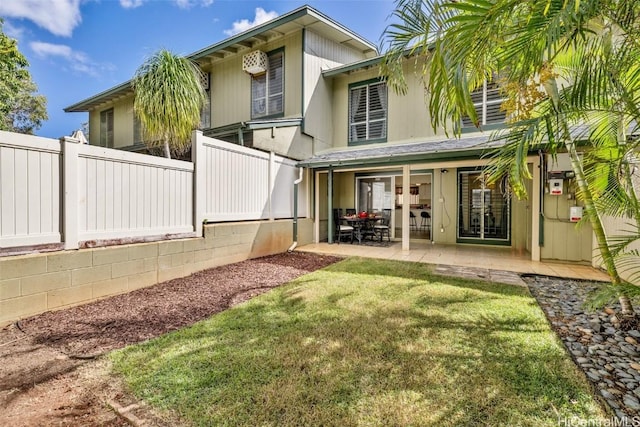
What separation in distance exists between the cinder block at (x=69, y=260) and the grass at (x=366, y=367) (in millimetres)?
1874

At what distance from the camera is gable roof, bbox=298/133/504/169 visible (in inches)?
266

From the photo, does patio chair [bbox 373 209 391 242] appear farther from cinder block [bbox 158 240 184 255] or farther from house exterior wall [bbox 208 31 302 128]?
cinder block [bbox 158 240 184 255]

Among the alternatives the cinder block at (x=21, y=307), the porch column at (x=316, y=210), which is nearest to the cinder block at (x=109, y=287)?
the cinder block at (x=21, y=307)

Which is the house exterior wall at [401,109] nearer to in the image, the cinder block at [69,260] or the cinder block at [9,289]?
the cinder block at [69,260]

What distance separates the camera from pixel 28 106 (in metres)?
17.8

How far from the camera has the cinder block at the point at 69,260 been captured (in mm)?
3627

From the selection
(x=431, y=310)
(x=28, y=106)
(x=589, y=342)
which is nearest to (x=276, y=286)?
(x=431, y=310)

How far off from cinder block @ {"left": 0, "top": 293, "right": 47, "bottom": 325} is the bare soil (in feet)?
0.32

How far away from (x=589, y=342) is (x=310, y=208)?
7.56 meters

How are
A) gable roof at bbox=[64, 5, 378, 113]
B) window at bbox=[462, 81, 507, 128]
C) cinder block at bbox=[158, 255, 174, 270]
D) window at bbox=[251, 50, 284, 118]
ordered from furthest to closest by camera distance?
window at bbox=[251, 50, 284, 118], gable roof at bbox=[64, 5, 378, 113], window at bbox=[462, 81, 507, 128], cinder block at bbox=[158, 255, 174, 270]

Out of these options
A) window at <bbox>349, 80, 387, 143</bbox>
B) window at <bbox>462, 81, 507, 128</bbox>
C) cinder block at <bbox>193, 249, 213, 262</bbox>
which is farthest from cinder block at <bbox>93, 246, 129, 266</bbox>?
window at <bbox>462, 81, 507, 128</bbox>

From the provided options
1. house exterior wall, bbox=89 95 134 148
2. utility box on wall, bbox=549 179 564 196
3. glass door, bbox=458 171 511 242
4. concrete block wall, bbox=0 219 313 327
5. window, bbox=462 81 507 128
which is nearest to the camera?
concrete block wall, bbox=0 219 313 327

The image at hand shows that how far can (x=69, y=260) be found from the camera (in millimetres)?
3801

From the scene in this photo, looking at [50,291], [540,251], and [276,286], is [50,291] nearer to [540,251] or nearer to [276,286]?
[276,286]
